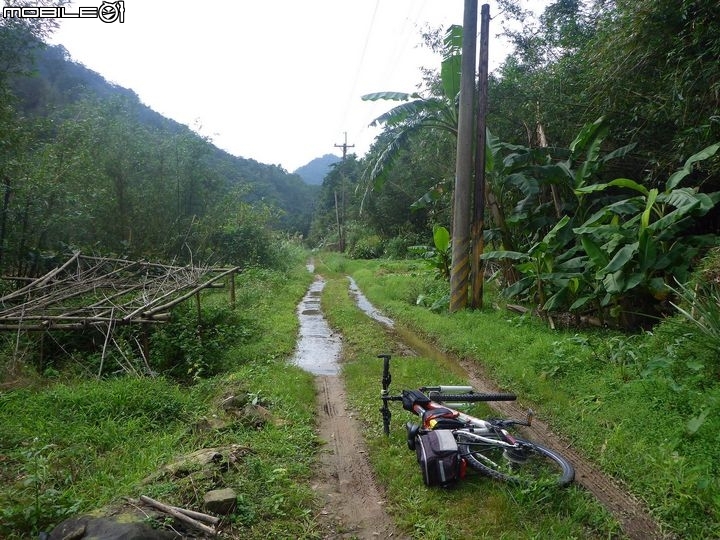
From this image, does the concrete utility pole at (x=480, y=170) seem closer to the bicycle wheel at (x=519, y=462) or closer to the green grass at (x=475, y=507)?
the green grass at (x=475, y=507)

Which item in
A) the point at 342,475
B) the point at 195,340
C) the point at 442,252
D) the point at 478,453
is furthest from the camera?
the point at 442,252

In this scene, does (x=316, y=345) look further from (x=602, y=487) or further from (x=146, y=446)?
(x=602, y=487)

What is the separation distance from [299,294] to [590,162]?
10768 mm

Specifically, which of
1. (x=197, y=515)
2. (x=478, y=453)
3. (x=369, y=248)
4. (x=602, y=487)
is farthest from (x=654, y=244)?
(x=369, y=248)

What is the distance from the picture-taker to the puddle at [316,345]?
8.02 meters

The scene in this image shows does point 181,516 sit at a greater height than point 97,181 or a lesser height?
lesser

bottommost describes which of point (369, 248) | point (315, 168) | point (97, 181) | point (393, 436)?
point (393, 436)

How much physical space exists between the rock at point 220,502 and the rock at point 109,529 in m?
0.35

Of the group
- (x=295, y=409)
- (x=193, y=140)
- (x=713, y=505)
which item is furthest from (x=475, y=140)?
(x=193, y=140)

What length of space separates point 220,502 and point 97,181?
12143 mm

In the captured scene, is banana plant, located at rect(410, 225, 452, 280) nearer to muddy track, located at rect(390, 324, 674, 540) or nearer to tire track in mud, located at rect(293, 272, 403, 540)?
tire track in mud, located at rect(293, 272, 403, 540)

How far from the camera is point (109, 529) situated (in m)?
2.86

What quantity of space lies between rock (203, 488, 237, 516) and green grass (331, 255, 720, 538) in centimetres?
317

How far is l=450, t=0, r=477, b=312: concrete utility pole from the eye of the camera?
941cm
